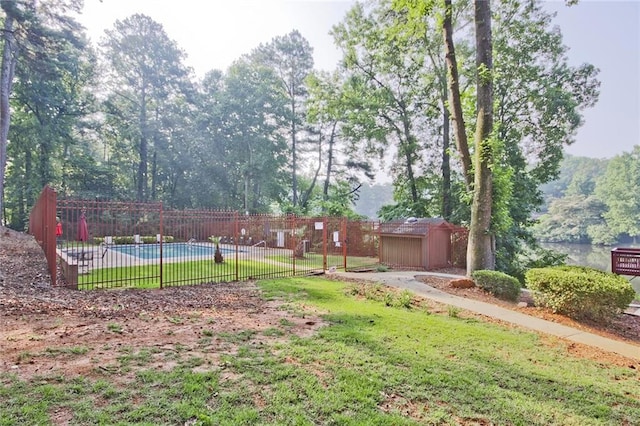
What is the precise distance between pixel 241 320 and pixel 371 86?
1902cm

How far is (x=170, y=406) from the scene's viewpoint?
2598mm

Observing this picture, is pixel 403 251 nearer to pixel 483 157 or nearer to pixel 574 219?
pixel 483 157

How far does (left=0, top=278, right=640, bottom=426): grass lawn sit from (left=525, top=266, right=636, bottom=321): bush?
2145 millimetres

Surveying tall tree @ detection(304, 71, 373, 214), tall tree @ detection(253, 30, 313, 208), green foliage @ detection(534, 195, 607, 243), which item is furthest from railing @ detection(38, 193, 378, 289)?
green foliage @ detection(534, 195, 607, 243)

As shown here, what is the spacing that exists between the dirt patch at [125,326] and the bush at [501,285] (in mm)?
5131

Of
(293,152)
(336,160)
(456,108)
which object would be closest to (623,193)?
(336,160)

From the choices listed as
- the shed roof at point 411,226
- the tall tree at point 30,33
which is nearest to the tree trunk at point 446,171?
the shed roof at point 411,226

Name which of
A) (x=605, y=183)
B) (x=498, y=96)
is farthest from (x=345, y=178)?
(x=605, y=183)

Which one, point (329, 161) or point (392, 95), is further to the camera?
point (329, 161)

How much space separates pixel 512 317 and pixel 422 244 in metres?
6.47

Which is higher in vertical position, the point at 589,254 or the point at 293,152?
the point at 293,152

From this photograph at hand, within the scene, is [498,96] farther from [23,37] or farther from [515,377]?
[23,37]

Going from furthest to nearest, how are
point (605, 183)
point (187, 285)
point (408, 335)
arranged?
point (605, 183) → point (187, 285) → point (408, 335)

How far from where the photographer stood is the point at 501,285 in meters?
8.12
